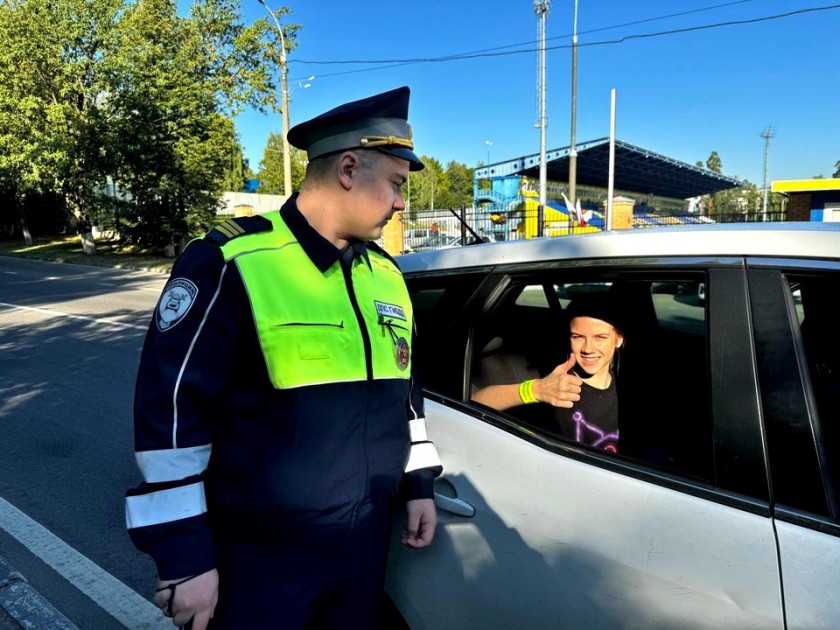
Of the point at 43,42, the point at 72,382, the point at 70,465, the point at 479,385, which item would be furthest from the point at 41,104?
the point at 479,385

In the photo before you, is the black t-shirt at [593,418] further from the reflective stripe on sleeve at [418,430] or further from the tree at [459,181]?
the tree at [459,181]

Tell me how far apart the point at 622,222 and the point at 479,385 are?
20.0 meters

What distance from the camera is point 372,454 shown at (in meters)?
1.46

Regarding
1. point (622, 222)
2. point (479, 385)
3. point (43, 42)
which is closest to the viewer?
point (479, 385)

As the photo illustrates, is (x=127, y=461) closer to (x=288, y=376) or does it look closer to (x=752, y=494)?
(x=288, y=376)

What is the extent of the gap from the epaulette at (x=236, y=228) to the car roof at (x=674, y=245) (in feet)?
2.34

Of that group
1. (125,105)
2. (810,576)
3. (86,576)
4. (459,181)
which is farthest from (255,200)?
(459,181)

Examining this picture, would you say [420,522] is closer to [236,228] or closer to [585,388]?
[585,388]

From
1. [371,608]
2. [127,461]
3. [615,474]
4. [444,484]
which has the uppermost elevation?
[615,474]

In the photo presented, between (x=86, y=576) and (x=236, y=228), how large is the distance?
2.32m

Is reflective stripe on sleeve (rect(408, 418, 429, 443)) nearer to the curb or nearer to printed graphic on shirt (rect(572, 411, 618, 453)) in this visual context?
printed graphic on shirt (rect(572, 411, 618, 453))

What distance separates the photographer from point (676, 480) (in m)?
1.35

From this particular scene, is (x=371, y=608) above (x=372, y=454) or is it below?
below

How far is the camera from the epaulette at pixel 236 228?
54.2 inches
